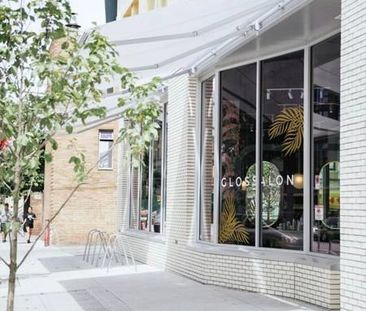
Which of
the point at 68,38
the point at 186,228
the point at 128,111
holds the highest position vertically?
the point at 68,38

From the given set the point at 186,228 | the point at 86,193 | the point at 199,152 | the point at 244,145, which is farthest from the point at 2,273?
the point at 86,193

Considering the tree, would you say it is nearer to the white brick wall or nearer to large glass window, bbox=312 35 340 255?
the white brick wall

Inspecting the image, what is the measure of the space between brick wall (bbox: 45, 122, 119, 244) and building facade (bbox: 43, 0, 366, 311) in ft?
35.4

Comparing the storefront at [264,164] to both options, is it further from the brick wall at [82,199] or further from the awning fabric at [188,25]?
the brick wall at [82,199]

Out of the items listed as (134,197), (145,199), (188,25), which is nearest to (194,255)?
(188,25)

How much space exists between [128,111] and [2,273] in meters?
9.73

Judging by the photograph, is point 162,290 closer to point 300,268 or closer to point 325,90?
point 300,268

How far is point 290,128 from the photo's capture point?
394 inches

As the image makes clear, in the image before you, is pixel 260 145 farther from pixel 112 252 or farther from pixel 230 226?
pixel 112 252

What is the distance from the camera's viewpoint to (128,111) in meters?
4.81

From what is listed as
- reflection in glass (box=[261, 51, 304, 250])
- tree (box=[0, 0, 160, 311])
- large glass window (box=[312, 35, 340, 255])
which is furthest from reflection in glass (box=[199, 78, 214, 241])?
tree (box=[0, 0, 160, 311])

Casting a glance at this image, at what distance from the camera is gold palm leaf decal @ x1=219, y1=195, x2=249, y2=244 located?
10.8m

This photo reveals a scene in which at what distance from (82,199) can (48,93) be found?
66.0 ft

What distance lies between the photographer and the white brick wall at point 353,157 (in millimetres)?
6508
